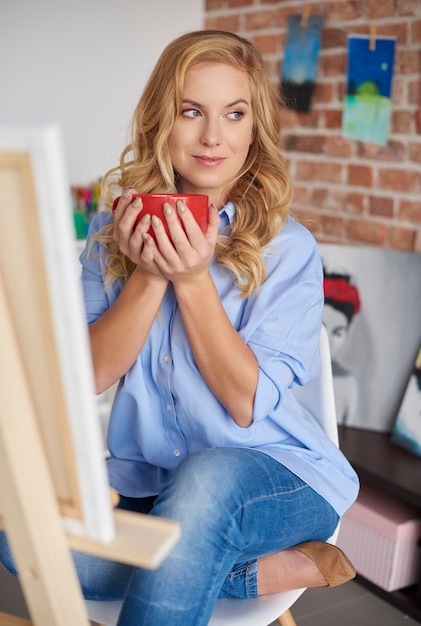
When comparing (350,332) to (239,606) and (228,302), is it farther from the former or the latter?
(239,606)

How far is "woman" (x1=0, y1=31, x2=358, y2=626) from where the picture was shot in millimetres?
1176

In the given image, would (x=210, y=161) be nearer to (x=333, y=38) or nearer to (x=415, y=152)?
(x=415, y=152)

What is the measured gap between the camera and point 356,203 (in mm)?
2510

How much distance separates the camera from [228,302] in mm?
1380

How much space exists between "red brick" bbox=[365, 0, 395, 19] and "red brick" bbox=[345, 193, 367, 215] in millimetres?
505

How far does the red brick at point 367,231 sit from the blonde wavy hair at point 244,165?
976 mm

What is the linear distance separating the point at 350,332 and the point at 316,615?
75 cm

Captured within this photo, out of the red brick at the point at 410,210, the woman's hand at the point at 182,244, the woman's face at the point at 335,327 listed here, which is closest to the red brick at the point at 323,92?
the red brick at the point at 410,210

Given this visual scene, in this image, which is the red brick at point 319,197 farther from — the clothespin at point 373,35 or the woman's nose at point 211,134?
the woman's nose at point 211,134

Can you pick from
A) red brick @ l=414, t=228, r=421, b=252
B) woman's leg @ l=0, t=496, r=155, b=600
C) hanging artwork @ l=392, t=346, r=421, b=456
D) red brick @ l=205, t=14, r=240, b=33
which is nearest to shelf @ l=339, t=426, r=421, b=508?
hanging artwork @ l=392, t=346, r=421, b=456

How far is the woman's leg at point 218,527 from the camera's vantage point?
102 centimetres

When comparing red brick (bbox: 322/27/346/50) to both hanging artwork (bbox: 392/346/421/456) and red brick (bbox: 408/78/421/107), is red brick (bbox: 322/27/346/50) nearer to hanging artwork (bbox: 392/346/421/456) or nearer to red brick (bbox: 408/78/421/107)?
red brick (bbox: 408/78/421/107)

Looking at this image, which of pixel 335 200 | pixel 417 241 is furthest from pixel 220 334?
pixel 335 200

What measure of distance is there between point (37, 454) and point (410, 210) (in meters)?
1.75
